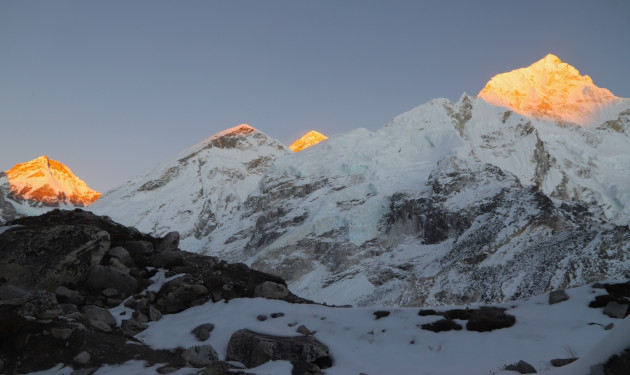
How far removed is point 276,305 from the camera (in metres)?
21.3

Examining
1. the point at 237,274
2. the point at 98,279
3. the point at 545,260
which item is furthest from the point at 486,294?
the point at 98,279

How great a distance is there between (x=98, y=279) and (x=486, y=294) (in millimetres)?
95513

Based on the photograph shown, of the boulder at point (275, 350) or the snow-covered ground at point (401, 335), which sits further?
the boulder at point (275, 350)

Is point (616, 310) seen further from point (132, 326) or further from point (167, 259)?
point (167, 259)

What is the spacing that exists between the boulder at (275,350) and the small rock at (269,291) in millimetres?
6846

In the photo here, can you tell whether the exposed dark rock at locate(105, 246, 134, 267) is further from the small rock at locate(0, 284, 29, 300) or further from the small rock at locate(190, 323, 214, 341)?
the small rock at locate(190, 323, 214, 341)

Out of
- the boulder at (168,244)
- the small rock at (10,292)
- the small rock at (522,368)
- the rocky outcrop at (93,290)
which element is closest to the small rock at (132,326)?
the rocky outcrop at (93,290)

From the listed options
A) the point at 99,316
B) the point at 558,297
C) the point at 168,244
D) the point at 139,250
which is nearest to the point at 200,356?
the point at 99,316

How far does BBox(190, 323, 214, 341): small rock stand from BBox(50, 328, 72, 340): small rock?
4697 millimetres

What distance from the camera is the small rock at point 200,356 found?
1481cm

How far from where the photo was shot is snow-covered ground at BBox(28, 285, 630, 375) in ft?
48.3

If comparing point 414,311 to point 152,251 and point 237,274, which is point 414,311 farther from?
point 152,251

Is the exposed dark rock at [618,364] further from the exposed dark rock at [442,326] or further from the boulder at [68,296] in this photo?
the boulder at [68,296]

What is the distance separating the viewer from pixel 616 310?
56.2 feet
